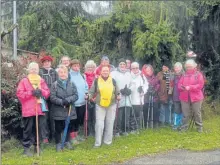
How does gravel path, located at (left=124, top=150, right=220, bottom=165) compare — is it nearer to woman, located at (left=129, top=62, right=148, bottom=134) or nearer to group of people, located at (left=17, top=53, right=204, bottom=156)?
group of people, located at (left=17, top=53, right=204, bottom=156)

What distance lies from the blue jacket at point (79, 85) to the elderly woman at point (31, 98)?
94cm

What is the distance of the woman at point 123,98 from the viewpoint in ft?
35.3

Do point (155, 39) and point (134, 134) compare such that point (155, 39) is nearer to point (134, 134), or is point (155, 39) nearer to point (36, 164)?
point (134, 134)

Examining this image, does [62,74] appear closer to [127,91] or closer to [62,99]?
[62,99]

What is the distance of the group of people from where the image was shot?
8.86m

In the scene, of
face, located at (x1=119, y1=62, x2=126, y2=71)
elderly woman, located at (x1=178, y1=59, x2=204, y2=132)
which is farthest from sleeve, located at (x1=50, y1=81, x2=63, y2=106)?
elderly woman, located at (x1=178, y1=59, x2=204, y2=132)

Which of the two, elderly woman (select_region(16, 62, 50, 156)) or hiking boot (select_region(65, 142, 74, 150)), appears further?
hiking boot (select_region(65, 142, 74, 150))

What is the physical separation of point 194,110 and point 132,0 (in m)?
4.41

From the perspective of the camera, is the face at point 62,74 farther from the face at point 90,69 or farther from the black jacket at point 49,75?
the face at point 90,69

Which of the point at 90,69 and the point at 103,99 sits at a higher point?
the point at 90,69

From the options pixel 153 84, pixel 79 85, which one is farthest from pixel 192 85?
pixel 79 85

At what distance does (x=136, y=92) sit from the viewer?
11109 mm

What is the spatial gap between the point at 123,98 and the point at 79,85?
1.55 metres

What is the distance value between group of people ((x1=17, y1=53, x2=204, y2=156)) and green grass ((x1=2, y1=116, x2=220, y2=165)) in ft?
0.93
